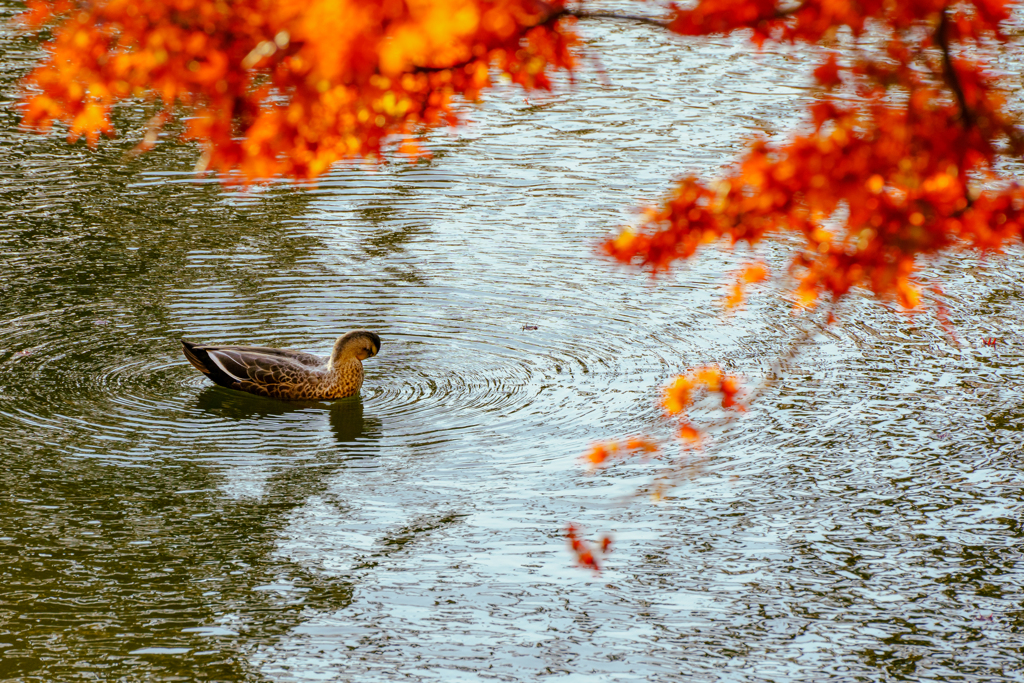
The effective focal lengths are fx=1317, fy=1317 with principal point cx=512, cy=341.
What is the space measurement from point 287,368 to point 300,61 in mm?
4537

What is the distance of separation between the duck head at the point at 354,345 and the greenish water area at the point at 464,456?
321 mm

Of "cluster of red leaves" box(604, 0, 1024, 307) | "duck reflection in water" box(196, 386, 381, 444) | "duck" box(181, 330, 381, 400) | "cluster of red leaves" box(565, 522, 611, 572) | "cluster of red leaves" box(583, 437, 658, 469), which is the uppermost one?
"cluster of red leaves" box(604, 0, 1024, 307)

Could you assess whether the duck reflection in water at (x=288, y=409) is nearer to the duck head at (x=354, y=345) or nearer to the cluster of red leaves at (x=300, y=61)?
the duck head at (x=354, y=345)

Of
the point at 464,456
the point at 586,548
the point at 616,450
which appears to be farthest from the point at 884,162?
the point at 464,456

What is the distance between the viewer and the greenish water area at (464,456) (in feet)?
20.9

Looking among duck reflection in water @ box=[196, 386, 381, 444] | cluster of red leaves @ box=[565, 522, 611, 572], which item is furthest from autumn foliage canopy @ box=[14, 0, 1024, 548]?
duck reflection in water @ box=[196, 386, 381, 444]

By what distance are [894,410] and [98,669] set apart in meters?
5.32

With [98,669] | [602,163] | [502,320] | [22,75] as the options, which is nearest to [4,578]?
[98,669]

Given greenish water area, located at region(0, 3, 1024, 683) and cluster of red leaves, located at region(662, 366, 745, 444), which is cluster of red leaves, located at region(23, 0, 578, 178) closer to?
greenish water area, located at region(0, 3, 1024, 683)

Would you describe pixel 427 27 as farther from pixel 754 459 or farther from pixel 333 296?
pixel 333 296

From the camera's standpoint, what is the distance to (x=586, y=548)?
279 inches

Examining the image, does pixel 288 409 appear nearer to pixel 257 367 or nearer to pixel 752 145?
pixel 257 367

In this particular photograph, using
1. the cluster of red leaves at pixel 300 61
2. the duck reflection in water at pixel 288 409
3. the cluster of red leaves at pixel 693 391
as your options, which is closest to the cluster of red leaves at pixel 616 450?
the cluster of red leaves at pixel 693 391

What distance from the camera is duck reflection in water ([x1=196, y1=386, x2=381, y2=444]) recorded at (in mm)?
8750
